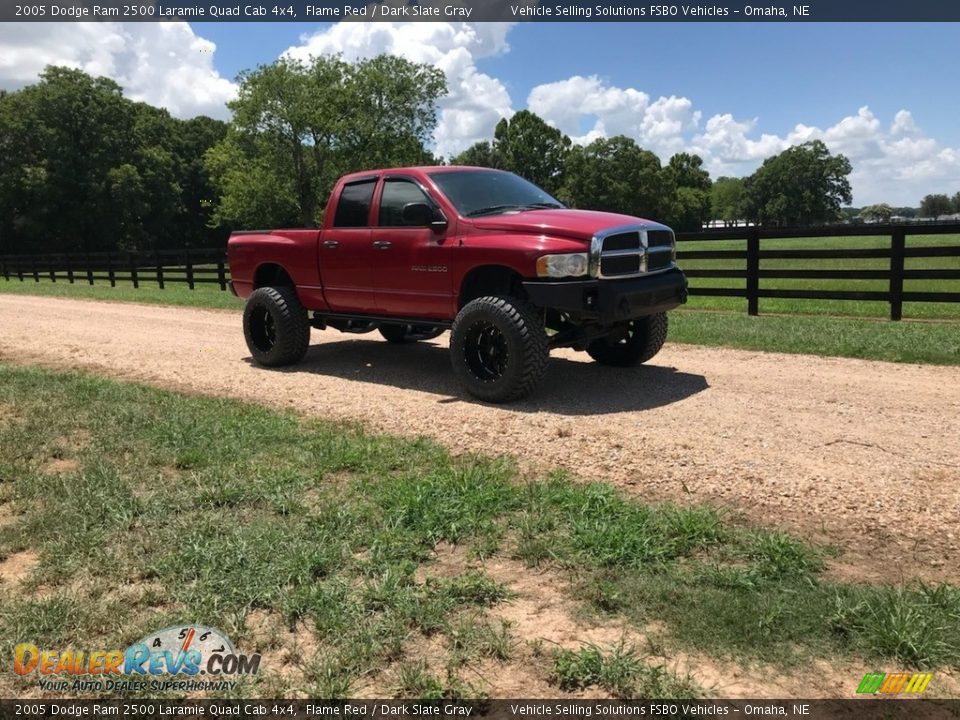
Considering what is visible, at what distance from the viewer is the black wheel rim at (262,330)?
8414 mm

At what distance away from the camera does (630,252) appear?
20.2ft

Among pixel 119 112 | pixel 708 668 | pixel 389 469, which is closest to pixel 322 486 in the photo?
pixel 389 469

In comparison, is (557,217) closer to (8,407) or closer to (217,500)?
(217,500)

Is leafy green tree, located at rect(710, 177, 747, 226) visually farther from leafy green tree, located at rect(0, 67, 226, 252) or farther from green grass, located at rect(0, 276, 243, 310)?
green grass, located at rect(0, 276, 243, 310)

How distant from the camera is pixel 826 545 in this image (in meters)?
3.30

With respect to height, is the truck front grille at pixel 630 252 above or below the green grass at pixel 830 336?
above

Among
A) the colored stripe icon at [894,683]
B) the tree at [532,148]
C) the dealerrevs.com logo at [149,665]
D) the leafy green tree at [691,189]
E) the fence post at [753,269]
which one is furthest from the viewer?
the leafy green tree at [691,189]

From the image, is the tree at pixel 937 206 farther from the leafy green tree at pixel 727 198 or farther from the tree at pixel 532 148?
the tree at pixel 532 148

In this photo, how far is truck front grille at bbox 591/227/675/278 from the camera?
19.1 feet

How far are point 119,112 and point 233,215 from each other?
1482cm

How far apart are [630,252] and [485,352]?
5.08 ft

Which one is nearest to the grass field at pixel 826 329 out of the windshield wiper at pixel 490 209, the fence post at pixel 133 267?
the windshield wiper at pixel 490 209

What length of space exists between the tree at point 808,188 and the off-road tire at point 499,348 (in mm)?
120712

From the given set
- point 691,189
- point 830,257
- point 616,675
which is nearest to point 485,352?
point 616,675
